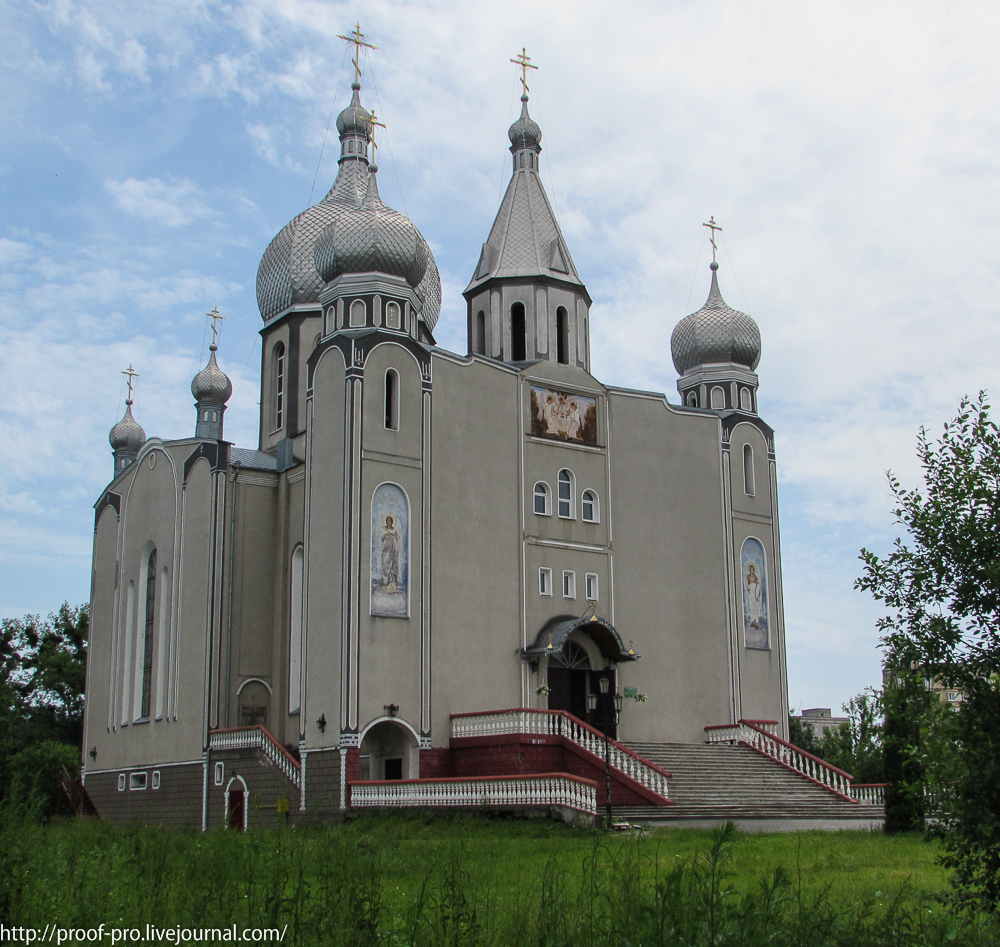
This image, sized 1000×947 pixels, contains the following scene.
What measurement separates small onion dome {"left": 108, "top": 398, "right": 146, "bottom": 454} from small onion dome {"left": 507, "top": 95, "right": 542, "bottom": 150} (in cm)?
1551

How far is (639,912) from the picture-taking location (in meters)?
7.14

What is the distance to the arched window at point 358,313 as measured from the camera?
27.2m

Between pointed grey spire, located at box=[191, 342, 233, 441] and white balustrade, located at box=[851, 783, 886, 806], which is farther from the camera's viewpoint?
pointed grey spire, located at box=[191, 342, 233, 441]

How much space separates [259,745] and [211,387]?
11822 mm

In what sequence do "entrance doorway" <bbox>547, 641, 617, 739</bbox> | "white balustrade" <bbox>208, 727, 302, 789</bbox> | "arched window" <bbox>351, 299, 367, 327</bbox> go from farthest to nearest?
1. "entrance doorway" <bbox>547, 641, 617, 739</bbox>
2. "arched window" <bbox>351, 299, 367, 327</bbox>
3. "white balustrade" <bbox>208, 727, 302, 789</bbox>

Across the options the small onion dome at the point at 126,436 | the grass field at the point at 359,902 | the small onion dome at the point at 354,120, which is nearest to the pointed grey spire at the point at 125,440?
the small onion dome at the point at 126,436

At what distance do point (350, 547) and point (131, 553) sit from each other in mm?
10922

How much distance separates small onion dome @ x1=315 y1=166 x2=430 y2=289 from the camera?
2761cm

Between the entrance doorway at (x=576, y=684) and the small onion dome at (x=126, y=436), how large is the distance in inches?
704

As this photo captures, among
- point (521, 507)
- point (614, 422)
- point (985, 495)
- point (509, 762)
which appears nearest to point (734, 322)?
point (614, 422)

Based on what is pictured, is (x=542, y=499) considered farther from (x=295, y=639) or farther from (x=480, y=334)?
(x=295, y=639)

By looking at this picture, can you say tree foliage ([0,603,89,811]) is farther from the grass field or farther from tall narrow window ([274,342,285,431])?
the grass field

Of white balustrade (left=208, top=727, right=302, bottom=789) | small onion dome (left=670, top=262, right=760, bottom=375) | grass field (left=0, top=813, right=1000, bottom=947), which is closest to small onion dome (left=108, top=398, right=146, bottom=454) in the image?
white balustrade (left=208, top=727, right=302, bottom=789)

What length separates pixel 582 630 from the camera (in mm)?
28797
